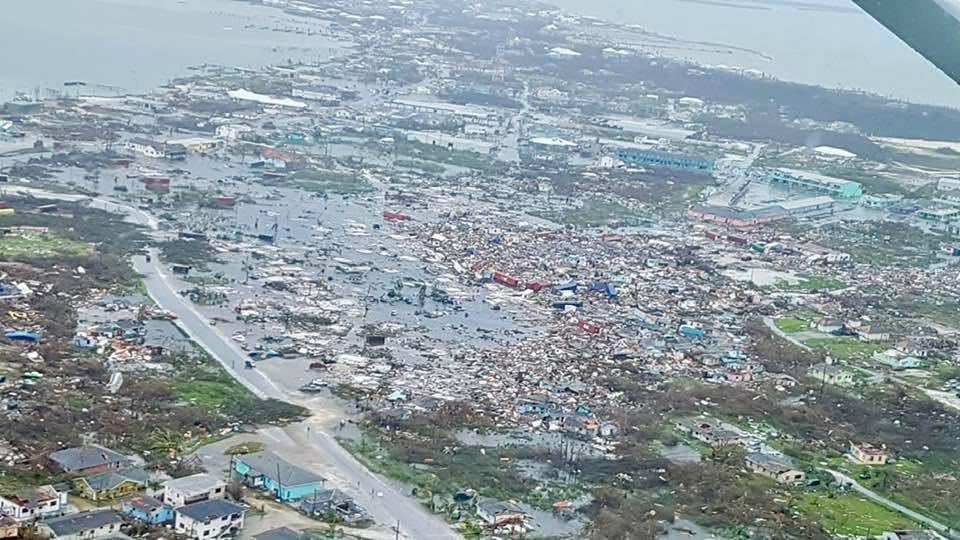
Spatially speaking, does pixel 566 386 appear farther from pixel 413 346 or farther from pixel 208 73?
pixel 208 73

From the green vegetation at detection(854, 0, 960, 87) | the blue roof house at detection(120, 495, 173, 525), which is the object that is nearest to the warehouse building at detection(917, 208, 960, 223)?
the blue roof house at detection(120, 495, 173, 525)

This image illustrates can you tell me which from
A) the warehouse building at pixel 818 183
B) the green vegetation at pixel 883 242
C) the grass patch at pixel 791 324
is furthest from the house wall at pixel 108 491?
the warehouse building at pixel 818 183

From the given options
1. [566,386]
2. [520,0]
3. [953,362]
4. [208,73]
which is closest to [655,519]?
[566,386]

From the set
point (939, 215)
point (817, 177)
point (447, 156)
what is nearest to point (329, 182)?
point (447, 156)

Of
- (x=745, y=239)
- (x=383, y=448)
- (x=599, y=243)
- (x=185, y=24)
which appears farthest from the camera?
(x=185, y=24)

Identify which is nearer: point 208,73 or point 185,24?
point 208,73

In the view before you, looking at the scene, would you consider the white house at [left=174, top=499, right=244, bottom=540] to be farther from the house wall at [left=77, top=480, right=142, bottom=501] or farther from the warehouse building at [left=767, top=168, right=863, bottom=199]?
the warehouse building at [left=767, top=168, right=863, bottom=199]

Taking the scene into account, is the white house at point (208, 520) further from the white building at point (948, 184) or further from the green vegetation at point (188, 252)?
the white building at point (948, 184)
